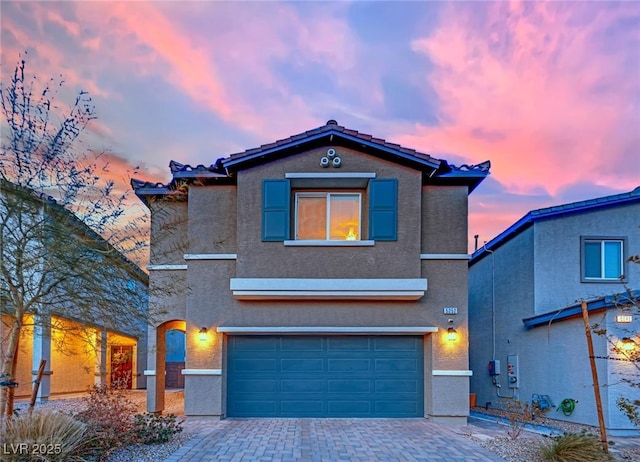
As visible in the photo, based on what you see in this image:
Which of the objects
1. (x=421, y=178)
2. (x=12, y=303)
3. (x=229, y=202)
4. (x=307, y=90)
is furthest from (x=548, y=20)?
(x=12, y=303)

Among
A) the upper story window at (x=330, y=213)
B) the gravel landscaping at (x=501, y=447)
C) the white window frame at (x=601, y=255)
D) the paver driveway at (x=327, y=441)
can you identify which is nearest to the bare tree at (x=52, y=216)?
the gravel landscaping at (x=501, y=447)

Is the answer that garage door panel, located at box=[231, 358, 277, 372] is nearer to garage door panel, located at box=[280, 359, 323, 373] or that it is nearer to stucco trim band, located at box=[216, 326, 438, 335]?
garage door panel, located at box=[280, 359, 323, 373]

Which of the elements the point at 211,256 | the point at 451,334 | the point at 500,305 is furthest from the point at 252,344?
the point at 500,305

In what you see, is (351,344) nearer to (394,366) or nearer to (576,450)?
(394,366)

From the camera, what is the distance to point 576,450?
23.2 ft

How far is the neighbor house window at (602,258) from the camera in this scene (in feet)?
41.4

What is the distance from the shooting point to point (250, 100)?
13.6 meters

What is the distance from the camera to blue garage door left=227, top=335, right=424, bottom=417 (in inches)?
443

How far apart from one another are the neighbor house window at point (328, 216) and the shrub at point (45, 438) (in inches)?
258

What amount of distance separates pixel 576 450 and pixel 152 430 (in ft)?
24.6

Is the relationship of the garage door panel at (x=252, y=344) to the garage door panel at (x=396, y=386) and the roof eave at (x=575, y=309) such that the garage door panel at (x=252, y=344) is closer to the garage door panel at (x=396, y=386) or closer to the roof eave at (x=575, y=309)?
the garage door panel at (x=396, y=386)

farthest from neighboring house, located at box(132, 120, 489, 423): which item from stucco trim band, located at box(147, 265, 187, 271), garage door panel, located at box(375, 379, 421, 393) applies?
stucco trim band, located at box(147, 265, 187, 271)

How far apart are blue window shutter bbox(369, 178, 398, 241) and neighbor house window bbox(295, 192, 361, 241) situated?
656mm

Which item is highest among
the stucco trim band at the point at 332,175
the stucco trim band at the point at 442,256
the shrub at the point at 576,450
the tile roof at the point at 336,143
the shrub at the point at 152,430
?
the tile roof at the point at 336,143
